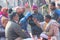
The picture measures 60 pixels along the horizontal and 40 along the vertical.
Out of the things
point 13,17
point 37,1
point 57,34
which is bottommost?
point 57,34

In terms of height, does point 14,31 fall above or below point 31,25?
below

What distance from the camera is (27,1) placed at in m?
10.6

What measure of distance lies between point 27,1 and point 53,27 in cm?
426

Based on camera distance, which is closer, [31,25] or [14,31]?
[14,31]

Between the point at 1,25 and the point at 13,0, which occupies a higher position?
the point at 13,0

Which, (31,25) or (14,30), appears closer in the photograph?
(14,30)

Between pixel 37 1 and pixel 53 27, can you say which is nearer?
pixel 53 27

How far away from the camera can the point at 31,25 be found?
749 cm

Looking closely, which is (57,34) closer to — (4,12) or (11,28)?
(11,28)

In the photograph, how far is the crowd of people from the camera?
230 inches

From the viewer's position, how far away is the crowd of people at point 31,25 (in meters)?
5.83

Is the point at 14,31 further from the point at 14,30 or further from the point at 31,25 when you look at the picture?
the point at 31,25

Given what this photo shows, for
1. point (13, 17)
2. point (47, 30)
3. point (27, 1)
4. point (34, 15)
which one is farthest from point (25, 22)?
point (27, 1)

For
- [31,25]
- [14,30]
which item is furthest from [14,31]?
[31,25]
